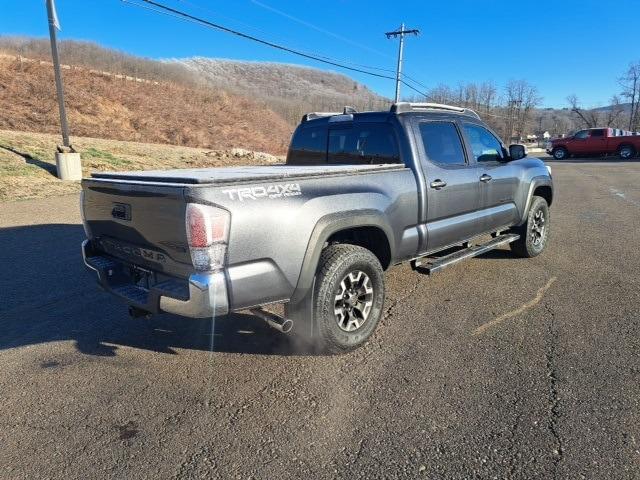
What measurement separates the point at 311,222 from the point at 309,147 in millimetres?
2229

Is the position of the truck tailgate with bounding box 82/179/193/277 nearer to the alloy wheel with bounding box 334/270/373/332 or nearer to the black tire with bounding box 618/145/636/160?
Result: the alloy wheel with bounding box 334/270/373/332

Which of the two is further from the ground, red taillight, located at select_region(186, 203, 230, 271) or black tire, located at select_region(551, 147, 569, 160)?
black tire, located at select_region(551, 147, 569, 160)

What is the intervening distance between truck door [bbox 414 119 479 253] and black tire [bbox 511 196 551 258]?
4.37ft

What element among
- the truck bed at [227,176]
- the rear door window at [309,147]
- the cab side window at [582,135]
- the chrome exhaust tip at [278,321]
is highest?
the cab side window at [582,135]

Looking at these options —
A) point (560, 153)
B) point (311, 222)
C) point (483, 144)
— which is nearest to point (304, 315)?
point (311, 222)

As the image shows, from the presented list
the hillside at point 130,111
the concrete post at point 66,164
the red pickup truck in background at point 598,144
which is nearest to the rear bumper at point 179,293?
the concrete post at point 66,164

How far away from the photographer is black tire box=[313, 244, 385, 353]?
128 inches

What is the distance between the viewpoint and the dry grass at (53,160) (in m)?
11.9

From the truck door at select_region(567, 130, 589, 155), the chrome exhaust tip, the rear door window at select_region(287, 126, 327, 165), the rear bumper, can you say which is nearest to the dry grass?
the rear door window at select_region(287, 126, 327, 165)

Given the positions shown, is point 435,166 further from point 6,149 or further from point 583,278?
point 6,149

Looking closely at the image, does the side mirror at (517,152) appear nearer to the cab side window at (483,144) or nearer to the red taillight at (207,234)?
the cab side window at (483,144)

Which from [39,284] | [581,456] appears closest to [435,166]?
[581,456]

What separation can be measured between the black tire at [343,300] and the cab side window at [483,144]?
223 cm

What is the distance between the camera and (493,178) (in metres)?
5.14
